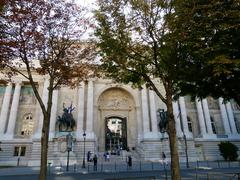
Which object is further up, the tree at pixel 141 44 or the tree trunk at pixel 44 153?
the tree at pixel 141 44

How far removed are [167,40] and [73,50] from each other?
5.68 m

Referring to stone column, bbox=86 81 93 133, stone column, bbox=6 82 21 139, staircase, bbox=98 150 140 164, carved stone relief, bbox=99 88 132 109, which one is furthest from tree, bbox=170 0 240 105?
stone column, bbox=6 82 21 139

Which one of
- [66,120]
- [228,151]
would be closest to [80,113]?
[66,120]

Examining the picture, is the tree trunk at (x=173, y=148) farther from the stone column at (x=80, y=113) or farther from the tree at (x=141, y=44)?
the stone column at (x=80, y=113)

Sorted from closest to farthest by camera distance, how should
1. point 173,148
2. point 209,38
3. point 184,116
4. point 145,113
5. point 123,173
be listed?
point 209,38 → point 173,148 → point 123,173 → point 145,113 → point 184,116

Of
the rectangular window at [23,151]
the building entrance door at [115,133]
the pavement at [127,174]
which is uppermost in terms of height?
the building entrance door at [115,133]

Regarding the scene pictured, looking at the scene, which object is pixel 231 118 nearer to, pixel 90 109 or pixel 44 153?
pixel 90 109

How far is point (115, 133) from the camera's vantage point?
39438 millimetres

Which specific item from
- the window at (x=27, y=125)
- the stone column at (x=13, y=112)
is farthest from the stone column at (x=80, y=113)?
the stone column at (x=13, y=112)

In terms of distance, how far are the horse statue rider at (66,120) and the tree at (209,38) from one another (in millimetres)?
24666

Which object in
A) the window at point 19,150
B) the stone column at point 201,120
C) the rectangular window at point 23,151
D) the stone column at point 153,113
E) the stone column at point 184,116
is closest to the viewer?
the window at point 19,150

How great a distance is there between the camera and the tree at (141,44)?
11.3 m

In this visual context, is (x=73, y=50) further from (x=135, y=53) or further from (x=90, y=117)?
(x=90, y=117)

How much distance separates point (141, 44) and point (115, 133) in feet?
94.6
